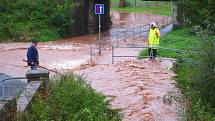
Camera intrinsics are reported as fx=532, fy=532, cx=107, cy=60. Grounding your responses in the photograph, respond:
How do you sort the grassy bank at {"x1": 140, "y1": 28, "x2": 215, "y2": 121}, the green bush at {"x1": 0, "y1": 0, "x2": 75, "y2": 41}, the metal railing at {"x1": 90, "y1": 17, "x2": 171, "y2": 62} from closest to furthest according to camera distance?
the grassy bank at {"x1": 140, "y1": 28, "x2": 215, "y2": 121}
the metal railing at {"x1": 90, "y1": 17, "x2": 171, "y2": 62}
the green bush at {"x1": 0, "y1": 0, "x2": 75, "y2": 41}

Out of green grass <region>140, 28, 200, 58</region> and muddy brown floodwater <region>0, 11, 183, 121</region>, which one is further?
green grass <region>140, 28, 200, 58</region>

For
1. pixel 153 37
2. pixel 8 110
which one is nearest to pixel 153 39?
pixel 153 37

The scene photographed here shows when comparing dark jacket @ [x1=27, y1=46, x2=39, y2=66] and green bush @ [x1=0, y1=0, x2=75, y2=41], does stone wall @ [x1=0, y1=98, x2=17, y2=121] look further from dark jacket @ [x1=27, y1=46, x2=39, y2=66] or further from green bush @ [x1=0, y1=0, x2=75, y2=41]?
green bush @ [x1=0, y1=0, x2=75, y2=41]

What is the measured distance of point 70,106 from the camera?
1184 centimetres

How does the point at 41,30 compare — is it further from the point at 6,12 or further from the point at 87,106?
the point at 87,106

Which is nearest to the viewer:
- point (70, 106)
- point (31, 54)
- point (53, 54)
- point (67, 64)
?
point (70, 106)

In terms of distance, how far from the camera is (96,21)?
46.7 meters

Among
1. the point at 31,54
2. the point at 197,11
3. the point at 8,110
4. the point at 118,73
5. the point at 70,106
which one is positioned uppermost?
the point at 197,11

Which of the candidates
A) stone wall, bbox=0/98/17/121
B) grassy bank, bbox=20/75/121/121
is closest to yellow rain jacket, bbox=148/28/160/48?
grassy bank, bbox=20/75/121/121

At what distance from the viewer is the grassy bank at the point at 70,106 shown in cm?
1091

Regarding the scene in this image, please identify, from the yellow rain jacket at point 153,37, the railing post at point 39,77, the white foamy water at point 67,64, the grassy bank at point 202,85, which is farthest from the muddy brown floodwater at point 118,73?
the railing post at point 39,77

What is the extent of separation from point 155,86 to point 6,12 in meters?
24.8

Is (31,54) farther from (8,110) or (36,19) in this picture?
(36,19)

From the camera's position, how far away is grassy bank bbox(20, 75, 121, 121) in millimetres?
10914
